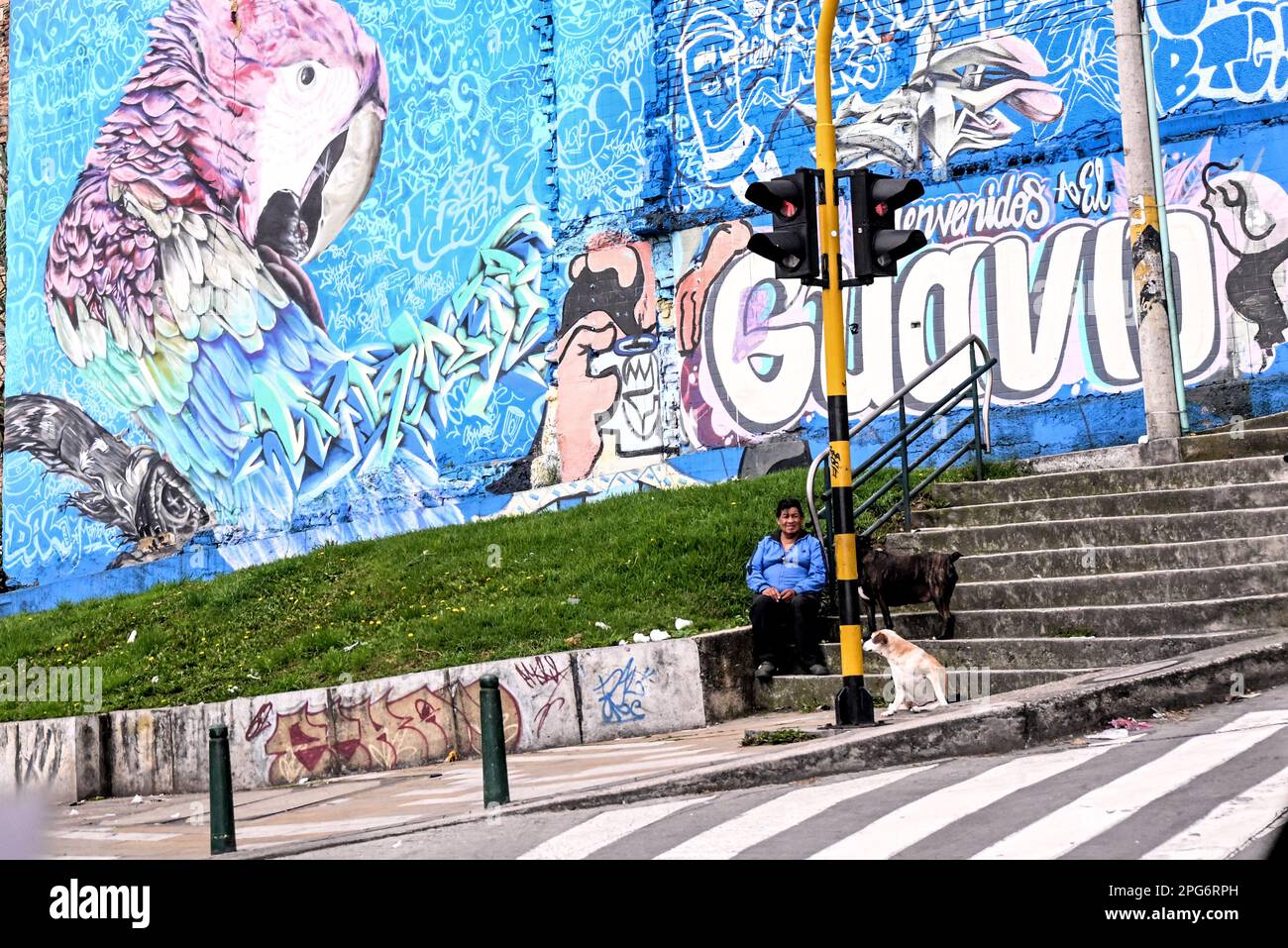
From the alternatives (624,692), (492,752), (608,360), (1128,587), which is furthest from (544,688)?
(608,360)

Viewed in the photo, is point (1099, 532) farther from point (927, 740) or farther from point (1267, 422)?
point (927, 740)

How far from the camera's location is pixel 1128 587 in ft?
37.8

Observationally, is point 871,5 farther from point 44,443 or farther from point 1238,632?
point 44,443

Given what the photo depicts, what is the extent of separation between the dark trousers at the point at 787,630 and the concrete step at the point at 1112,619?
2.35ft

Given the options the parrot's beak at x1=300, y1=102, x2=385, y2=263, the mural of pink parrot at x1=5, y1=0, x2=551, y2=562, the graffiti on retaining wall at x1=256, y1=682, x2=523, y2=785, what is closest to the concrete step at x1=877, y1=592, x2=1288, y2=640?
the graffiti on retaining wall at x1=256, y1=682, x2=523, y2=785

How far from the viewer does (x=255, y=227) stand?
24.7 metres

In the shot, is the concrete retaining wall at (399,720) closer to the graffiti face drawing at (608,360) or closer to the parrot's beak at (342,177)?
the graffiti face drawing at (608,360)

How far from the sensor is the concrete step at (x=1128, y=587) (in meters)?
11.1

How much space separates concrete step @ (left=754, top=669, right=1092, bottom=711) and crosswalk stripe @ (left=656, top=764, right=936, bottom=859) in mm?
2047

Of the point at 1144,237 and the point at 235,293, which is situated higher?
the point at 235,293

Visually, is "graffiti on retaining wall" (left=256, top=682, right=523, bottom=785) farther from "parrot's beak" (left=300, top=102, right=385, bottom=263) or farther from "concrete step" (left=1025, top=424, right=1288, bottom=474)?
"parrot's beak" (left=300, top=102, right=385, bottom=263)

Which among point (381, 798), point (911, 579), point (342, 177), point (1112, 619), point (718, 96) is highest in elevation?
point (342, 177)

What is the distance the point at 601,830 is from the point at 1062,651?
452cm

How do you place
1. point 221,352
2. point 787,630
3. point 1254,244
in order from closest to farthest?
point 787,630
point 1254,244
point 221,352
